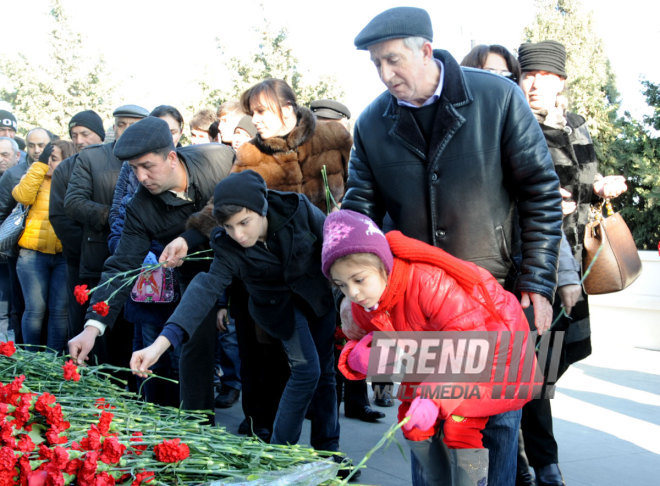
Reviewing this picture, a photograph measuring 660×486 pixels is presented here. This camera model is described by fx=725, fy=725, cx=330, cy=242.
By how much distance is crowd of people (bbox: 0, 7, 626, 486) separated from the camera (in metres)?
2.43

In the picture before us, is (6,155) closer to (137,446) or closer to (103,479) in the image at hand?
(137,446)

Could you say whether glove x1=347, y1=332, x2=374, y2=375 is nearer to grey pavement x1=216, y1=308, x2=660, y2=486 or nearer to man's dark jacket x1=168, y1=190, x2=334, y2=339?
grey pavement x1=216, y1=308, x2=660, y2=486

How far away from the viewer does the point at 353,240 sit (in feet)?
7.72

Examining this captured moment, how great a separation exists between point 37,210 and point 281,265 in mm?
3620

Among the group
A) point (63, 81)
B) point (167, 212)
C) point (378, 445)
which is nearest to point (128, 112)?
point (167, 212)

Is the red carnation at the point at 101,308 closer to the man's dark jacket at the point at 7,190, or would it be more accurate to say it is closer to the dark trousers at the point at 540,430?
the dark trousers at the point at 540,430

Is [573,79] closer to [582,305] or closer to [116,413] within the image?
[582,305]

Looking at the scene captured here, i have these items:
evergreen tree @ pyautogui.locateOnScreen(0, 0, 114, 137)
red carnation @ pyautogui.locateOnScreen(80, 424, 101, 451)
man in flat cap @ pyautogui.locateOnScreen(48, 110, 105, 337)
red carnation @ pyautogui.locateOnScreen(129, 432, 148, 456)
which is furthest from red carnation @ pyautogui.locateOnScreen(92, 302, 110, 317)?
evergreen tree @ pyautogui.locateOnScreen(0, 0, 114, 137)

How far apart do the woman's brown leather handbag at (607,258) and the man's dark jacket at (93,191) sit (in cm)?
330

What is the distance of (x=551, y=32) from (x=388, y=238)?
22.6 m

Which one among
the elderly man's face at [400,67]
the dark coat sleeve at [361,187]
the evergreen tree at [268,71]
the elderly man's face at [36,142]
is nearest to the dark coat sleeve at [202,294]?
the dark coat sleeve at [361,187]

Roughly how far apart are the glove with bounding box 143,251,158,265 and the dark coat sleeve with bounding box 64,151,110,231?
105 cm

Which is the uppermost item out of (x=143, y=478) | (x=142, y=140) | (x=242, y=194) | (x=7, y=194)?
(x=142, y=140)

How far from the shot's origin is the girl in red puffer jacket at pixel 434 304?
7.65ft
